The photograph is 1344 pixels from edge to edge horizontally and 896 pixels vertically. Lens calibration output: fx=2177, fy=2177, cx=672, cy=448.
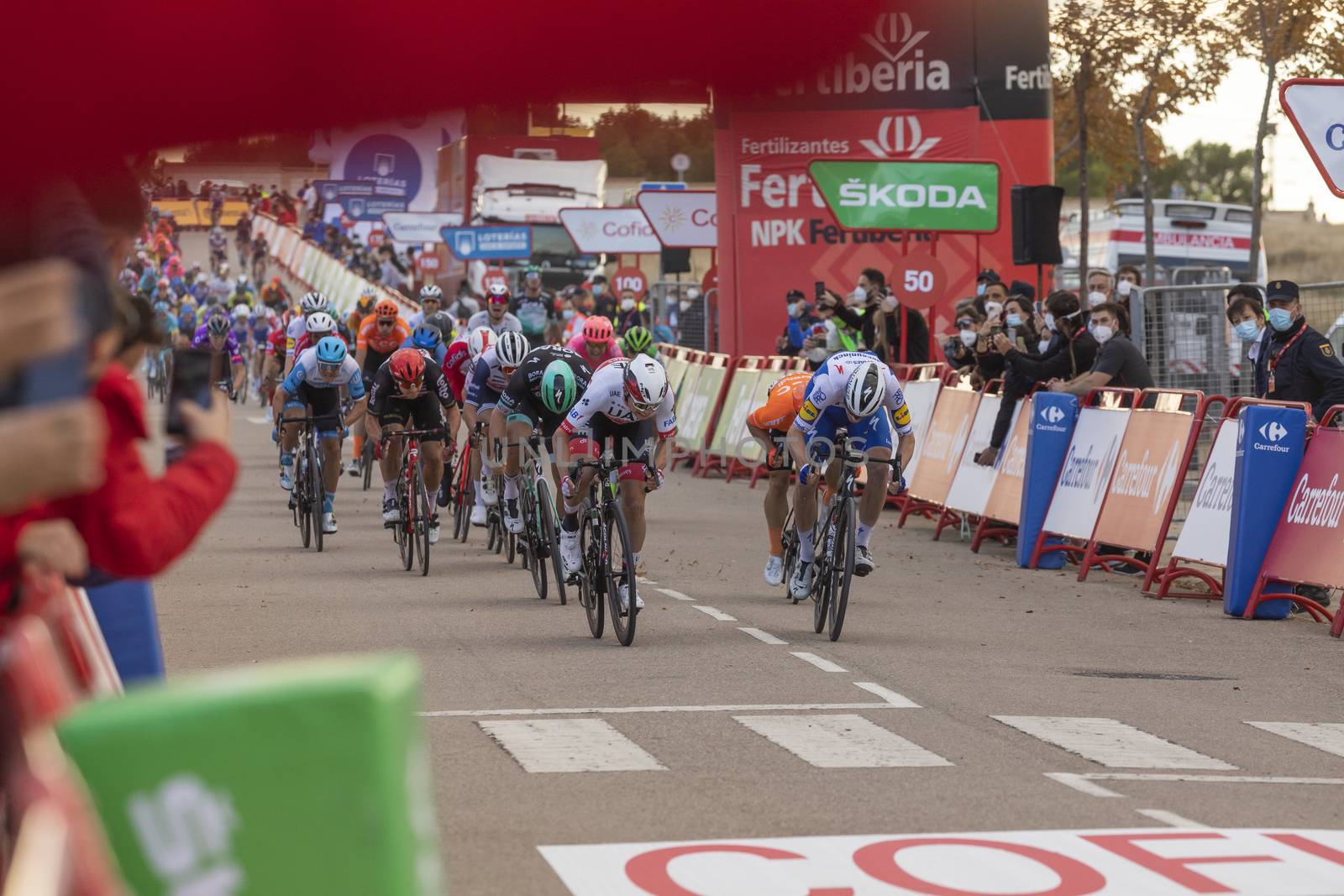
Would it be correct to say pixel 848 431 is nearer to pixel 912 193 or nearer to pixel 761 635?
pixel 761 635

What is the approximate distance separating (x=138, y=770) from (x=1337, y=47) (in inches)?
1122

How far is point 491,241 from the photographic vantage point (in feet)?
168

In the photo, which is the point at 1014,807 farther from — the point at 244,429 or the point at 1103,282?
the point at 244,429

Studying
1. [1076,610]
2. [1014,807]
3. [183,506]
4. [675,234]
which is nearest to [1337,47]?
[675,234]

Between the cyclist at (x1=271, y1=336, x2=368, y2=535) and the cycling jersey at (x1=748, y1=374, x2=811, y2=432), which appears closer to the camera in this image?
the cycling jersey at (x1=748, y1=374, x2=811, y2=432)

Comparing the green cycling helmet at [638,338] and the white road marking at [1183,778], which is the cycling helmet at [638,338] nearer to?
the green cycling helmet at [638,338]

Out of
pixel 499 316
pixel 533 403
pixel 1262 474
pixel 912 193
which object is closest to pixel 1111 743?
pixel 1262 474

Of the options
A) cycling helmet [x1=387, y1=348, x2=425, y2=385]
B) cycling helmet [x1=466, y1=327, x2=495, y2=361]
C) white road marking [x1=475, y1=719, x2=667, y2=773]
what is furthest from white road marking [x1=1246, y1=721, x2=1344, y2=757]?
cycling helmet [x1=466, y1=327, x2=495, y2=361]

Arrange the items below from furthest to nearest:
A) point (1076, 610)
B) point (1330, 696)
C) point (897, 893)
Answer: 1. point (1076, 610)
2. point (1330, 696)
3. point (897, 893)

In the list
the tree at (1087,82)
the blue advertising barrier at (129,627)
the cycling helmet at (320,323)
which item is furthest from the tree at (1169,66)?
the blue advertising barrier at (129,627)

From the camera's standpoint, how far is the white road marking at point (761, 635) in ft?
42.0

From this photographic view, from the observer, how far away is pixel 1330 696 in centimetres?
1103

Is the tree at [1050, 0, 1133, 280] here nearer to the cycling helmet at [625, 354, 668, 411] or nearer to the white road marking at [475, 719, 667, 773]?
the cycling helmet at [625, 354, 668, 411]

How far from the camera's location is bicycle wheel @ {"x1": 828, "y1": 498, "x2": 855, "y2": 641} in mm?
12727
